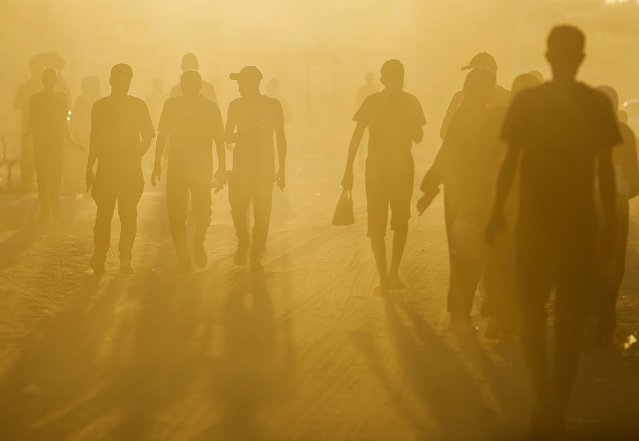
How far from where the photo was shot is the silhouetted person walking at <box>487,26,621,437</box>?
6.99m

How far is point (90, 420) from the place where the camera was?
293 inches

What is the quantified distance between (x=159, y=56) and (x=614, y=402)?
1902 inches

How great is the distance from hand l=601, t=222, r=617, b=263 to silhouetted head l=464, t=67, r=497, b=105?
291cm

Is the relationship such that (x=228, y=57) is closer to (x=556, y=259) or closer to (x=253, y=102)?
(x=253, y=102)

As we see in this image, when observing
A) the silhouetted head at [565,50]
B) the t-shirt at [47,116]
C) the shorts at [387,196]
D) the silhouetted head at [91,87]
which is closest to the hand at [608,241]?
the silhouetted head at [565,50]

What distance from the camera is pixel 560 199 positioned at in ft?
23.0

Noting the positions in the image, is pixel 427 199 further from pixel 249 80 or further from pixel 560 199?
pixel 249 80

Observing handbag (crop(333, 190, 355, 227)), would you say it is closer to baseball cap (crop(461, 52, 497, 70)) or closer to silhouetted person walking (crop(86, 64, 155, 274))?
baseball cap (crop(461, 52, 497, 70))

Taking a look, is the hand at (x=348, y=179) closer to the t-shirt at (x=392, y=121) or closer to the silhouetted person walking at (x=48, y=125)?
the t-shirt at (x=392, y=121)

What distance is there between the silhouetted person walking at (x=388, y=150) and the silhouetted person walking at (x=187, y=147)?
189cm

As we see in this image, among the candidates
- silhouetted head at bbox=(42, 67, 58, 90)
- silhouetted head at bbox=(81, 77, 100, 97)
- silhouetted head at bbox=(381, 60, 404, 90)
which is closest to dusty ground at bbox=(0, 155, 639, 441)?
silhouetted head at bbox=(381, 60, 404, 90)

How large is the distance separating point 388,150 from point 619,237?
2792mm

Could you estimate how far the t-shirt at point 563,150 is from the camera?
22.9 ft

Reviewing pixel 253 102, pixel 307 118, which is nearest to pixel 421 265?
pixel 253 102
